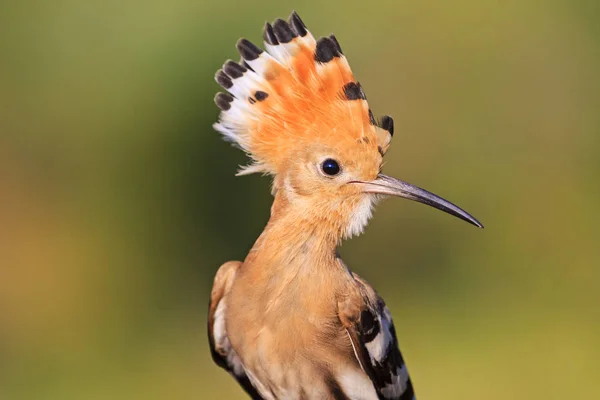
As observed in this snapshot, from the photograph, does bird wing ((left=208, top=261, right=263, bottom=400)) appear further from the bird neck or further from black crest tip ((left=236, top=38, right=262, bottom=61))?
black crest tip ((left=236, top=38, right=262, bottom=61))

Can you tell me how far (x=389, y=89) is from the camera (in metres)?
4.10

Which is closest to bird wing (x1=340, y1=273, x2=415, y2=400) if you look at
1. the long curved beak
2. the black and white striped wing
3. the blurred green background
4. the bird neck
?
the black and white striped wing

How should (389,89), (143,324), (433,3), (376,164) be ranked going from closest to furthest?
(376,164), (143,324), (389,89), (433,3)

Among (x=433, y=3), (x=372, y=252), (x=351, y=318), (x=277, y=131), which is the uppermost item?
(x=433, y=3)

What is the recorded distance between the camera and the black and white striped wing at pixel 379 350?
2.02 meters

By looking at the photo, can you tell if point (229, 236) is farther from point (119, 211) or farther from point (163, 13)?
point (163, 13)

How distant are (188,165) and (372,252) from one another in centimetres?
90

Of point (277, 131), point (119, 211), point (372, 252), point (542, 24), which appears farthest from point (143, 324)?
point (542, 24)

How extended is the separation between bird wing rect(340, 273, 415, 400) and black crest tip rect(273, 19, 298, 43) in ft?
1.93

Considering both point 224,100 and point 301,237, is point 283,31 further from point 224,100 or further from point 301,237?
point 301,237

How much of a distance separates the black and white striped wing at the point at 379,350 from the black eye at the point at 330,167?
1.07ft

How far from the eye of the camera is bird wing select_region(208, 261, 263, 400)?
7.14 ft

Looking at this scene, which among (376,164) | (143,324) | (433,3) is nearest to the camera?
(376,164)

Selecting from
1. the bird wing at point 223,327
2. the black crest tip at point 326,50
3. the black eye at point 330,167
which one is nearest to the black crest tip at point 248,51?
the black crest tip at point 326,50
